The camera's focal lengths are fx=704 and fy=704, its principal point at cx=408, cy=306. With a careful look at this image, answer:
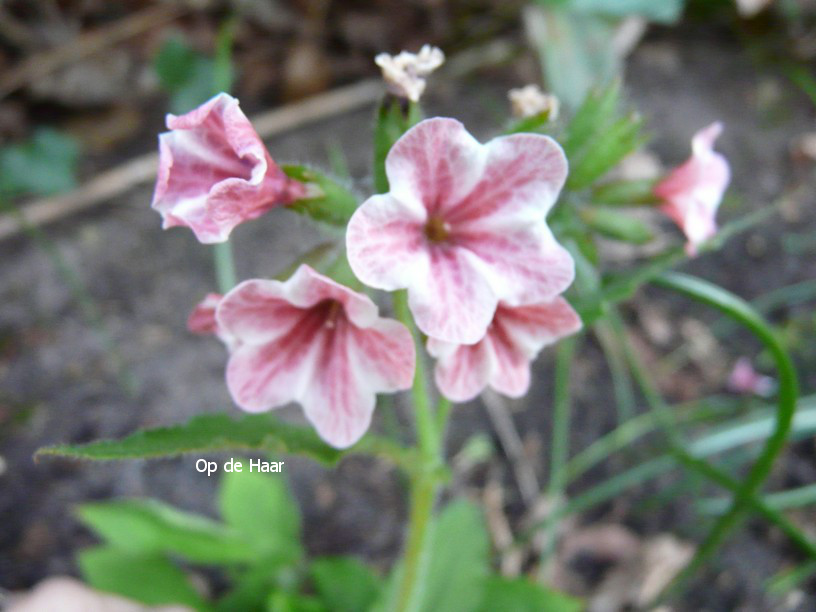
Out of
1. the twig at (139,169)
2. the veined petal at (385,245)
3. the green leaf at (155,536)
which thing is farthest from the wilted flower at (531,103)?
the twig at (139,169)

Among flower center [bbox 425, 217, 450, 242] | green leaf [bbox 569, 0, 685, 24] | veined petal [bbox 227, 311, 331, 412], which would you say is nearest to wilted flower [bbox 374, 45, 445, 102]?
flower center [bbox 425, 217, 450, 242]

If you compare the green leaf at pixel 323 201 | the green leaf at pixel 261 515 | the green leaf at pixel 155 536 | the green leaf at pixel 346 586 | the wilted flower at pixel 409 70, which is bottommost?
the green leaf at pixel 346 586

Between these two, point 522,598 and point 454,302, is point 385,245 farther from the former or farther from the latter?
point 522,598

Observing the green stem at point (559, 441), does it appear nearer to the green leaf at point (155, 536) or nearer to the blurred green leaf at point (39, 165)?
the green leaf at point (155, 536)

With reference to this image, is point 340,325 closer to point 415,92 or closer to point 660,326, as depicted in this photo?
point 415,92

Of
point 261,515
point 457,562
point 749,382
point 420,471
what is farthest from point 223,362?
point 749,382
